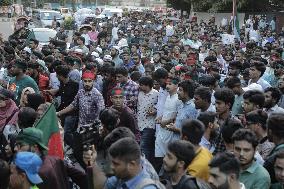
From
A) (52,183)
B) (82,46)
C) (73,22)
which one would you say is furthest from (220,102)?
(73,22)

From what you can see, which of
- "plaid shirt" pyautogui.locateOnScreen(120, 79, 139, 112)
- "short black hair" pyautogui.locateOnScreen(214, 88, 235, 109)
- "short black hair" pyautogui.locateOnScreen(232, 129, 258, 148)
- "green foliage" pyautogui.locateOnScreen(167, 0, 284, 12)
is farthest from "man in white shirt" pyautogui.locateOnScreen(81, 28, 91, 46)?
"short black hair" pyautogui.locateOnScreen(232, 129, 258, 148)

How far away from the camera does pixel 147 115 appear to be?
8.40m

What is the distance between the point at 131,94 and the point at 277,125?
134 inches

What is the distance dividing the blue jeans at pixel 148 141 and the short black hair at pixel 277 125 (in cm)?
301

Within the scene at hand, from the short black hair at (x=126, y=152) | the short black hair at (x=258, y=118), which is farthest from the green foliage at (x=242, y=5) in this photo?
Result: the short black hair at (x=126, y=152)

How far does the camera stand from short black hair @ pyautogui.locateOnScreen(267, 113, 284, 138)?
5.54 meters

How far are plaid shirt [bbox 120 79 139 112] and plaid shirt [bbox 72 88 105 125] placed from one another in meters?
0.57

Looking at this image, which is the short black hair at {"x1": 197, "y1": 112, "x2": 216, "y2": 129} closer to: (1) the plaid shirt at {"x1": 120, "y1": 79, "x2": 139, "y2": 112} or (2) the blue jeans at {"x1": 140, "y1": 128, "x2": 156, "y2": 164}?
(2) the blue jeans at {"x1": 140, "y1": 128, "x2": 156, "y2": 164}

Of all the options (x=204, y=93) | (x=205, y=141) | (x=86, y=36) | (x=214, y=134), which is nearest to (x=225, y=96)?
(x=204, y=93)

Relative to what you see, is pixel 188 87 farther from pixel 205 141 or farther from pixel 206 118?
pixel 205 141

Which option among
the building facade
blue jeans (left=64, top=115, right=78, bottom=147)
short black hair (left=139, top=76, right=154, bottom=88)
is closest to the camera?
short black hair (left=139, top=76, right=154, bottom=88)

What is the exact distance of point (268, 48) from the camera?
53.4 ft

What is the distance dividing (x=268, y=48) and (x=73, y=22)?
18.6 meters

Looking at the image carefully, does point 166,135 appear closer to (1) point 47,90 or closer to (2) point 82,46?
(1) point 47,90
